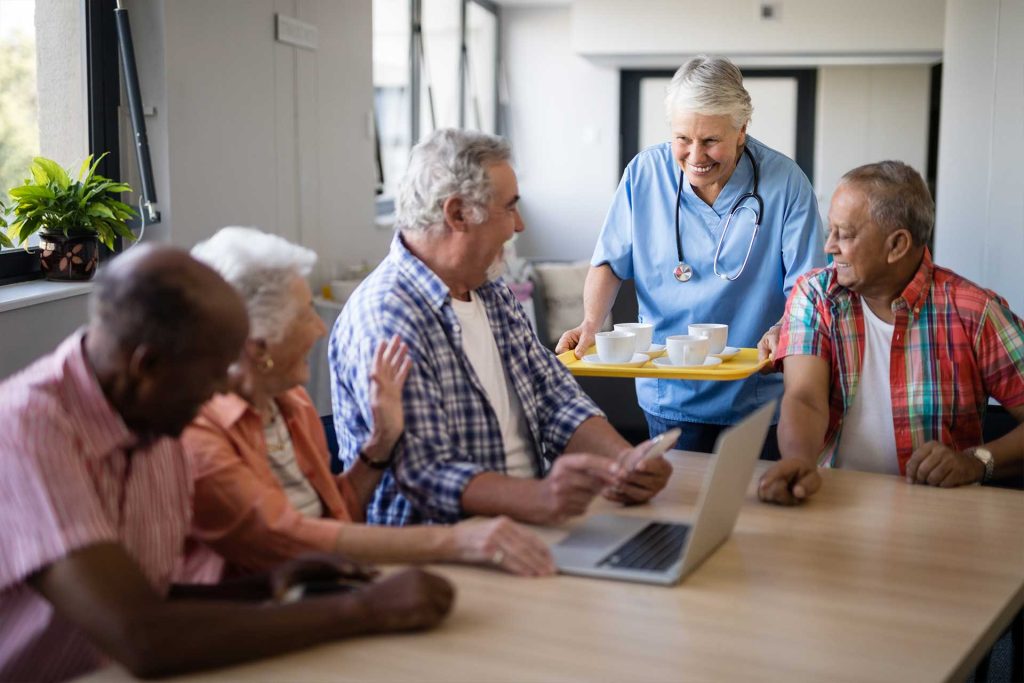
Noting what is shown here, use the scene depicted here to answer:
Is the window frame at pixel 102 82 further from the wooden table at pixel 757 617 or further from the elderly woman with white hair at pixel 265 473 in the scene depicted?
the wooden table at pixel 757 617

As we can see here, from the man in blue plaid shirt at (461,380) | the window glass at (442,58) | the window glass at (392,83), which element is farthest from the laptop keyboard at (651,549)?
Answer: the window glass at (442,58)

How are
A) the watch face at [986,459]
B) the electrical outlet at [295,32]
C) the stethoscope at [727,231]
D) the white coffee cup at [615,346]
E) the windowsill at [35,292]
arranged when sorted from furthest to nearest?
1. the electrical outlet at [295,32]
2. the windowsill at [35,292]
3. the stethoscope at [727,231]
4. the white coffee cup at [615,346]
5. the watch face at [986,459]

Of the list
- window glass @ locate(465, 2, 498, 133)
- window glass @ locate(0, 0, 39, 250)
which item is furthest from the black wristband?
window glass @ locate(465, 2, 498, 133)

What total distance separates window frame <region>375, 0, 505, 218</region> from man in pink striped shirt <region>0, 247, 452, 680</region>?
190 inches

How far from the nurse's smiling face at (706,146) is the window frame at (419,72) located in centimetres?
342

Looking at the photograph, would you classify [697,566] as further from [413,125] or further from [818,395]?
[413,125]

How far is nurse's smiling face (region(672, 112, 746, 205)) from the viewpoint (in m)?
2.73

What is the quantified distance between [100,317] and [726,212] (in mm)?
1887

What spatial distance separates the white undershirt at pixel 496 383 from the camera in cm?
210

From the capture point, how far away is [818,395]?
7.35 feet

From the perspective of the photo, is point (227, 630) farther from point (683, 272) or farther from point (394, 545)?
point (683, 272)

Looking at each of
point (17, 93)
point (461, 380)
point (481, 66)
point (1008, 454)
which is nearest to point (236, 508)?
point (461, 380)

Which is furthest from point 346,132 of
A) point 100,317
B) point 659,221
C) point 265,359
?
point 100,317

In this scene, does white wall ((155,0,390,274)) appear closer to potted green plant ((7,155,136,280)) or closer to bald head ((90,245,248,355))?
potted green plant ((7,155,136,280))
